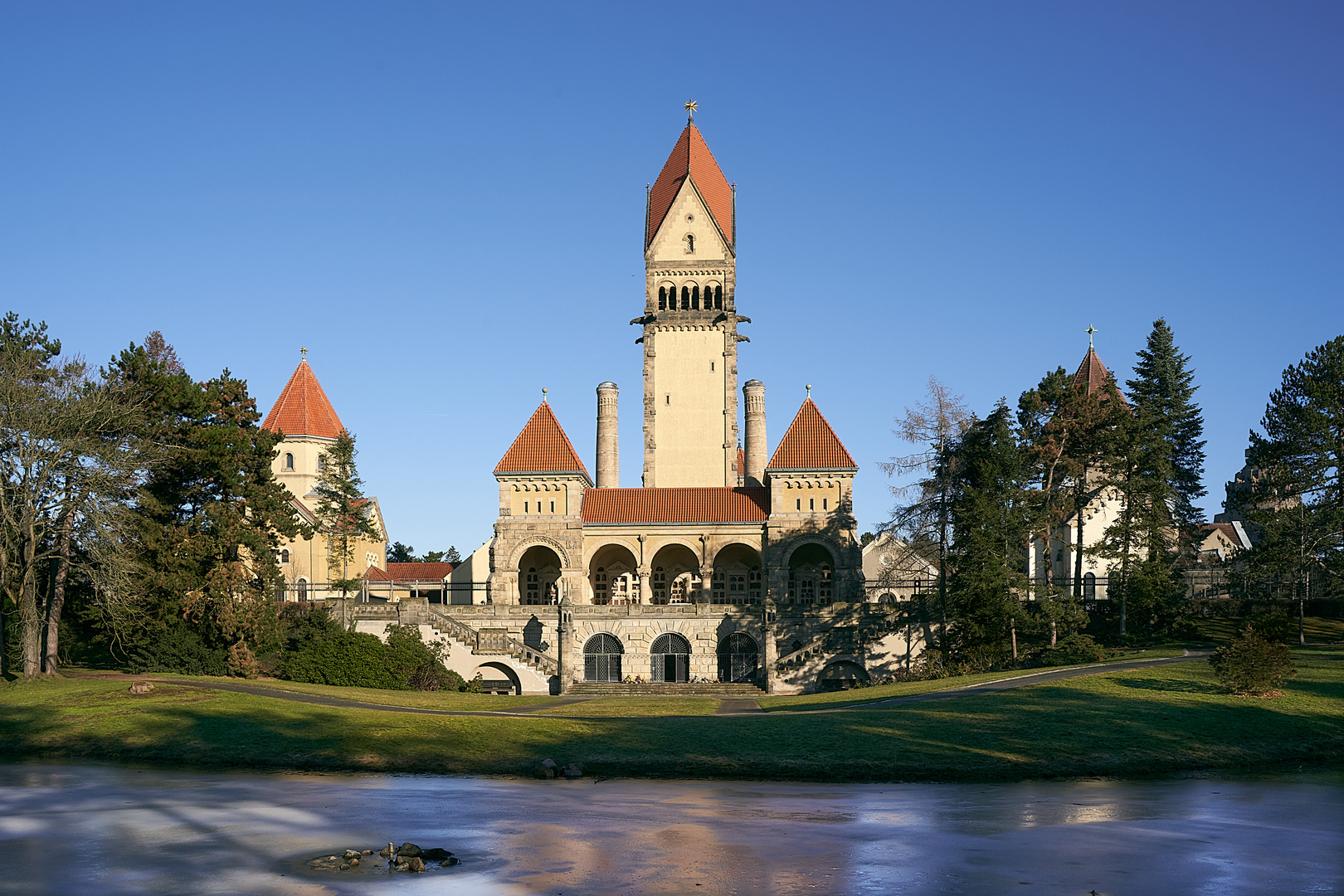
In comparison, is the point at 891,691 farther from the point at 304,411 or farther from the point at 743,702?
the point at 304,411

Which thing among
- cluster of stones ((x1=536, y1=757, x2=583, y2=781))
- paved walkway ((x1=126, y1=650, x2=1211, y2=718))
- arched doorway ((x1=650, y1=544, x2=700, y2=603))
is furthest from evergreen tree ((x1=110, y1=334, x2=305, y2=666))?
cluster of stones ((x1=536, y1=757, x2=583, y2=781))

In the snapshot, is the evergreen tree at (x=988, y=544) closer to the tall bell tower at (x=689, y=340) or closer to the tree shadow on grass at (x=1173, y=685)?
the tree shadow on grass at (x=1173, y=685)

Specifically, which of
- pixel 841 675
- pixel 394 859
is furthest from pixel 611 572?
pixel 394 859

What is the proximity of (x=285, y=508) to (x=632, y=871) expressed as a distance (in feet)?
129

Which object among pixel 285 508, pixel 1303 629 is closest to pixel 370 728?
pixel 285 508

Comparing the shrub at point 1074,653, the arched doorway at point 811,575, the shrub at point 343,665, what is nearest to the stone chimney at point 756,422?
the arched doorway at point 811,575

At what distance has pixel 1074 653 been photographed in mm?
45688

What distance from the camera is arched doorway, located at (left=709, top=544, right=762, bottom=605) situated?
64750mm

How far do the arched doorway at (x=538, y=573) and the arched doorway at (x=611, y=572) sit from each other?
2260 millimetres

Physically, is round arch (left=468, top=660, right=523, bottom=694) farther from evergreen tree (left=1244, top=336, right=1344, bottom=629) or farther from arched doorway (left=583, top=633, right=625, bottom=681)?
evergreen tree (left=1244, top=336, right=1344, bottom=629)

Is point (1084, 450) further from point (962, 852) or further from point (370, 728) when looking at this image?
point (962, 852)

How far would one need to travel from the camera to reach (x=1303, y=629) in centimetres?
4956

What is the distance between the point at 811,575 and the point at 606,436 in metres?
15.8

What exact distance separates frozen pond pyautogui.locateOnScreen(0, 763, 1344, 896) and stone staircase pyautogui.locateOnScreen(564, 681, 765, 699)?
27230 millimetres
